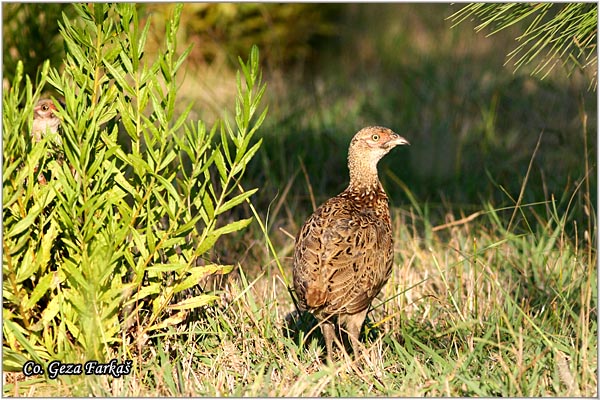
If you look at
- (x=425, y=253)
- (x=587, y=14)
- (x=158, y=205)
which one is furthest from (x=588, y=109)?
(x=158, y=205)

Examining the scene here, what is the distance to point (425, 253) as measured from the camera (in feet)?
18.1

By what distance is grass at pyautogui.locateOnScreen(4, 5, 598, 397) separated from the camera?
3.82 metres

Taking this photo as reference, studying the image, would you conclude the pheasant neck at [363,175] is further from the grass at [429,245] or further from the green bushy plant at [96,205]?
the green bushy plant at [96,205]

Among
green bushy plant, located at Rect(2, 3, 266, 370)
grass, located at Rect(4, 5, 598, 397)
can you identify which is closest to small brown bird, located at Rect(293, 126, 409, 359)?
grass, located at Rect(4, 5, 598, 397)

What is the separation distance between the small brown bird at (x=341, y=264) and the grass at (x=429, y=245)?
150mm

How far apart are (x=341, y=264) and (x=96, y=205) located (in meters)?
1.22

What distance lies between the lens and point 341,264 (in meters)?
4.19

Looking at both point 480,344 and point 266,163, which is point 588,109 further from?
point 480,344

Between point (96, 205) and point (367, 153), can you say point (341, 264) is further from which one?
point (96, 205)

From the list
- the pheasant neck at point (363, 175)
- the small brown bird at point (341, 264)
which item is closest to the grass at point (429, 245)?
the small brown bird at point (341, 264)

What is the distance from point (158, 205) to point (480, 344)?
5.24 feet

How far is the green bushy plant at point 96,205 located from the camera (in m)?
3.57

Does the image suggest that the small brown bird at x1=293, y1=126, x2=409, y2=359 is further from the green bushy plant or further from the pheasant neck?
the green bushy plant

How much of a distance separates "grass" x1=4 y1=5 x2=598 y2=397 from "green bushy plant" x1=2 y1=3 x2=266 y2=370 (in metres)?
0.20
